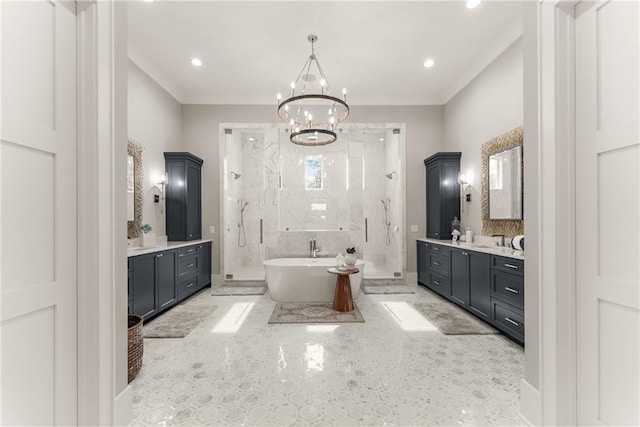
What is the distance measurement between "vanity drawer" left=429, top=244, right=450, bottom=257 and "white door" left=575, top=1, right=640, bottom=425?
2.66m

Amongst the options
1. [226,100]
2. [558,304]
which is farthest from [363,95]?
[558,304]

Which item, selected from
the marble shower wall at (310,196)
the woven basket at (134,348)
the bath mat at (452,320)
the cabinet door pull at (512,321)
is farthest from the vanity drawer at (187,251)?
the cabinet door pull at (512,321)

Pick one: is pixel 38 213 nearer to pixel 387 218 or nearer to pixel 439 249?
pixel 439 249

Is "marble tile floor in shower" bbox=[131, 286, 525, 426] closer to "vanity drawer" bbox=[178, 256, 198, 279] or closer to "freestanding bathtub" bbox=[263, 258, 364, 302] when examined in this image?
"freestanding bathtub" bbox=[263, 258, 364, 302]

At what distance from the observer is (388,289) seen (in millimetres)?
4512

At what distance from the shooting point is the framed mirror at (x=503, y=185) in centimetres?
323

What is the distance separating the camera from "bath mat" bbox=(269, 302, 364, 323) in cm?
316

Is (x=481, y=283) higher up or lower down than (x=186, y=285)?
higher up

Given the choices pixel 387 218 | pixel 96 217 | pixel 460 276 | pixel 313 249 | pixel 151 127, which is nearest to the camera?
pixel 96 217

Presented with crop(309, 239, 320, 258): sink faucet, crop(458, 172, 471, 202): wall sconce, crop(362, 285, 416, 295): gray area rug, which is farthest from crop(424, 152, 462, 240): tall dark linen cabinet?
crop(309, 239, 320, 258): sink faucet

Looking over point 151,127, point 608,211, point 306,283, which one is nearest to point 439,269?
point 306,283

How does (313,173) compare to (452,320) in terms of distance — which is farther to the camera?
(313,173)

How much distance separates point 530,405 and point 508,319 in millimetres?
1356

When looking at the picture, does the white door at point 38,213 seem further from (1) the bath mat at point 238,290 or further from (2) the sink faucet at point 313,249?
(2) the sink faucet at point 313,249
